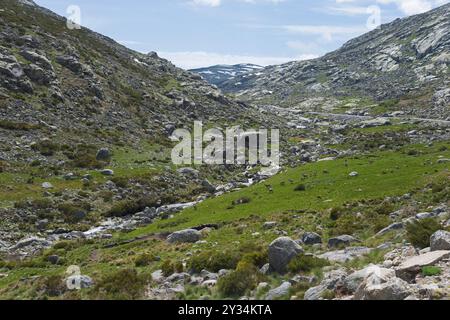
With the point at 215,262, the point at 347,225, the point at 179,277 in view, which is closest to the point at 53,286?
the point at 179,277

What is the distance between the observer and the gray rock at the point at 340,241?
79.7 ft

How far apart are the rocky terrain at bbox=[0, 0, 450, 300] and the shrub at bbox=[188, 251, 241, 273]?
8 cm

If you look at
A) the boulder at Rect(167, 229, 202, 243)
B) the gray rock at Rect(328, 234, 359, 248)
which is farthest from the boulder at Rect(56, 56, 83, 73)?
the gray rock at Rect(328, 234, 359, 248)

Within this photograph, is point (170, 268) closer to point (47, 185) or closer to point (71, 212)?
point (71, 212)

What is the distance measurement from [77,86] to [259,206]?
175ft

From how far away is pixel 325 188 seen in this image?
47.0 m

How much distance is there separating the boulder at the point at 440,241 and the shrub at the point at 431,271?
7.16 feet

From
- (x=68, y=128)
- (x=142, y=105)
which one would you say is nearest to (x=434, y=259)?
(x=68, y=128)

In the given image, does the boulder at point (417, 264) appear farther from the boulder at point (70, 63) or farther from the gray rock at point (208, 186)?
the boulder at point (70, 63)

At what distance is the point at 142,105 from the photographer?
300 ft

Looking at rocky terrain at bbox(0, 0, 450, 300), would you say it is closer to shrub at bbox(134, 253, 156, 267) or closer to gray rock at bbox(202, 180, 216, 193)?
shrub at bbox(134, 253, 156, 267)

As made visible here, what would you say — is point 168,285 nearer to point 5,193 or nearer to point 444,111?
point 5,193

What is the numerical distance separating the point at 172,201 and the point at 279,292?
35556mm

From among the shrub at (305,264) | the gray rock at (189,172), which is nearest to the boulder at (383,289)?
the shrub at (305,264)
